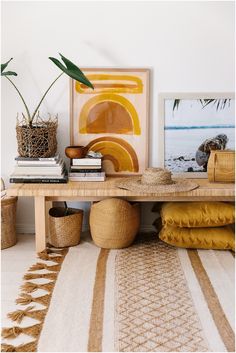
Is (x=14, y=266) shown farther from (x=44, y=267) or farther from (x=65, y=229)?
(x=65, y=229)

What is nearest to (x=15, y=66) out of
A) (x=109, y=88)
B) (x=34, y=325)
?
(x=109, y=88)

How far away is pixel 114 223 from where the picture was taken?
3.27m

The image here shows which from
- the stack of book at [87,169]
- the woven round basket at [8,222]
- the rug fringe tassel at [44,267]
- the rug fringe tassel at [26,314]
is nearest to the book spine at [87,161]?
the stack of book at [87,169]

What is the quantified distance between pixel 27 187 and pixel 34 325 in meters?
1.09

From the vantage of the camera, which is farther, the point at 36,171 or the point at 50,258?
the point at 36,171

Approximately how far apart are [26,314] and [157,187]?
45.2 inches

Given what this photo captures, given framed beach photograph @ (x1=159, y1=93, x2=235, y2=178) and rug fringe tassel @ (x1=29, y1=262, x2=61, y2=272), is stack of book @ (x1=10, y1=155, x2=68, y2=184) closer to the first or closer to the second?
rug fringe tassel @ (x1=29, y1=262, x2=61, y2=272)

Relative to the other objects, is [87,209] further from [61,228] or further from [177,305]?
[177,305]

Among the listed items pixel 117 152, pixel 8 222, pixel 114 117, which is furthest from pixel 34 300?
pixel 114 117

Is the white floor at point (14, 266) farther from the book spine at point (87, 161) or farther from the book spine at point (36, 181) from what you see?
the book spine at point (87, 161)

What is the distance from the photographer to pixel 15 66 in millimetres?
3607

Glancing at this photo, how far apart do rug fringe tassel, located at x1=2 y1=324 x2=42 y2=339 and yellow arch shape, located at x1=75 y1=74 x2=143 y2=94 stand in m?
1.74

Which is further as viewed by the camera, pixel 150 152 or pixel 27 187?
pixel 150 152

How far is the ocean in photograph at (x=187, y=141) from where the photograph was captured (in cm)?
364
